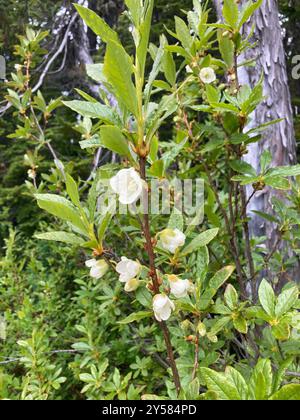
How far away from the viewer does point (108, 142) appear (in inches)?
19.4

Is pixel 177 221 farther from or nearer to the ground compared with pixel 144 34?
nearer to the ground

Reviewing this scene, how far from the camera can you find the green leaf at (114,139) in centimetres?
48

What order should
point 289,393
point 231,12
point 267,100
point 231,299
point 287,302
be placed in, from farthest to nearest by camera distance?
point 267,100
point 231,12
point 231,299
point 287,302
point 289,393

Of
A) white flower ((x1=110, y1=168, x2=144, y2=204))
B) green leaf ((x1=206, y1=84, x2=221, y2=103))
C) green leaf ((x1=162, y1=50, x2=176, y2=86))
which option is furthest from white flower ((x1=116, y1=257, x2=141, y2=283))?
green leaf ((x1=162, y1=50, x2=176, y2=86))

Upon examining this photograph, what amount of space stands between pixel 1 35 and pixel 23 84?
1228 millimetres

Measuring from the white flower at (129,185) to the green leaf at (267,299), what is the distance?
1.02 feet

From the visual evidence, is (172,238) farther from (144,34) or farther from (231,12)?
(231,12)

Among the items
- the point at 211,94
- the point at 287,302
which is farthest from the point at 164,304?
the point at 211,94

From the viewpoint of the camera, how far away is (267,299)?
0.64 m

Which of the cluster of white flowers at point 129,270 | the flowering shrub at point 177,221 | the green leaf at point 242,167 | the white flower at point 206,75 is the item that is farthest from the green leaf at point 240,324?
the white flower at point 206,75

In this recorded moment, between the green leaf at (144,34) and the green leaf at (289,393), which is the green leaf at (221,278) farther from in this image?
the green leaf at (144,34)

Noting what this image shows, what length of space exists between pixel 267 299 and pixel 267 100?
3.70ft

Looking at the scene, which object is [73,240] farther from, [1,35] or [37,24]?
[37,24]
